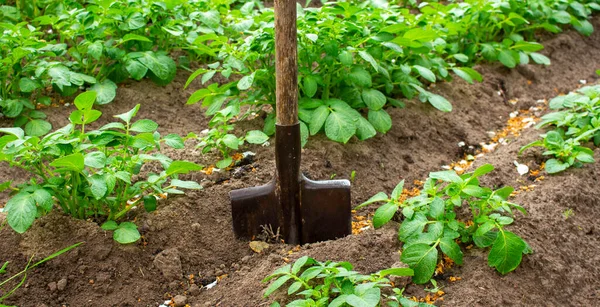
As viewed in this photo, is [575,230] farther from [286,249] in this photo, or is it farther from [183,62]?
[183,62]

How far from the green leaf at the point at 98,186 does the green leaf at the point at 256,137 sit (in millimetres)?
861

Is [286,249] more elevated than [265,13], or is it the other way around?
[265,13]

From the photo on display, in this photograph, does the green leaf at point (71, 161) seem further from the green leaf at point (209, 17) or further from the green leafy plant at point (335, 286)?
the green leaf at point (209, 17)

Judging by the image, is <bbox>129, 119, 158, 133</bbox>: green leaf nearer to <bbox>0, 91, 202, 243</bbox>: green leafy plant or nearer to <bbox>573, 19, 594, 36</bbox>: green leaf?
<bbox>0, 91, 202, 243</bbox>: green leafy plant

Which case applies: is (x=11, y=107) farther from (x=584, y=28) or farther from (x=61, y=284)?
(x=584, y=28)

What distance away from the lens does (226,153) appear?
348cm

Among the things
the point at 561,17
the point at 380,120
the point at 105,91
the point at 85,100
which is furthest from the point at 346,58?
the point at 561,17

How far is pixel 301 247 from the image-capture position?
293cm

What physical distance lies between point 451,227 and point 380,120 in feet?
3.46

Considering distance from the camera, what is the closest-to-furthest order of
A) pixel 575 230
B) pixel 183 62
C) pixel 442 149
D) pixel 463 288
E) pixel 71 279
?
pixel 463 288, pixel 71 279, pixel 575 230, pixel 442 149, pixel 183 62

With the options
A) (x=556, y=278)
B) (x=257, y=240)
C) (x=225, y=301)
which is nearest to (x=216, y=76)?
(x=257, y=240)

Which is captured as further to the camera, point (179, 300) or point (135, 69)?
point (135, 69)

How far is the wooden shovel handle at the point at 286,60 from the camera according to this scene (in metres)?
2.81

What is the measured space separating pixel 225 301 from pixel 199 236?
1.48 ft
